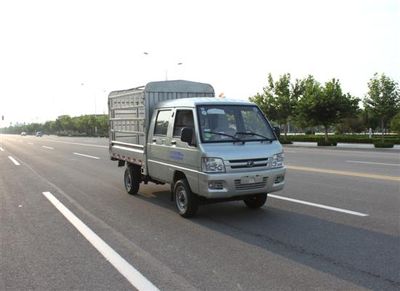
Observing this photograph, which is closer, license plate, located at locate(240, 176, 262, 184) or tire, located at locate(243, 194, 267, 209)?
license plate, located at locate(240, 176, 262, 184)

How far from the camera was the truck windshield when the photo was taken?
7891 millimetres

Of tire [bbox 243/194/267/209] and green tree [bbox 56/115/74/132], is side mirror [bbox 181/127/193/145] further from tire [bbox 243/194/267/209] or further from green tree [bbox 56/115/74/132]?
green tree [bbox 56/115/74/132]

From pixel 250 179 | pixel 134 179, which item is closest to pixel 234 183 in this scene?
pixel 250 179

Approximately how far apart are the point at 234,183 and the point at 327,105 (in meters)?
32.8

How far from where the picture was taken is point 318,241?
641 centimetres

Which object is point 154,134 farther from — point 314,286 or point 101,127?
point 101,127

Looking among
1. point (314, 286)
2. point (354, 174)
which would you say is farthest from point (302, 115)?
point (314, 286)

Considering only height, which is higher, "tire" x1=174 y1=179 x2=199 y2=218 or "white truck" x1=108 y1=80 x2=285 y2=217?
"white truck" x1=108 y1=80 x2=285 y2=217

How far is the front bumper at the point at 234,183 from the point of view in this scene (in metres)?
7.36

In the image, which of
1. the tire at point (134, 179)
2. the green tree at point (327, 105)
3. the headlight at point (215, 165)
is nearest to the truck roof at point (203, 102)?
the headlight at point (215, 165)

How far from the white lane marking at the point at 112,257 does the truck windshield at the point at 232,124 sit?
240 cm

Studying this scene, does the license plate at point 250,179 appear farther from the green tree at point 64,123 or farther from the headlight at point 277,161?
the green tree at point 64,123

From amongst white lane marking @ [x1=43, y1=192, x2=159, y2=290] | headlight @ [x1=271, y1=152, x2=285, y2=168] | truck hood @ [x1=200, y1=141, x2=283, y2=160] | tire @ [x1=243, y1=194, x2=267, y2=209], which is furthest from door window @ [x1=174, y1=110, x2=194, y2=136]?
white lane marking @ [x1=43, y1=192, x2=159, y2=290]

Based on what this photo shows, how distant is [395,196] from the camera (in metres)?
9.70
